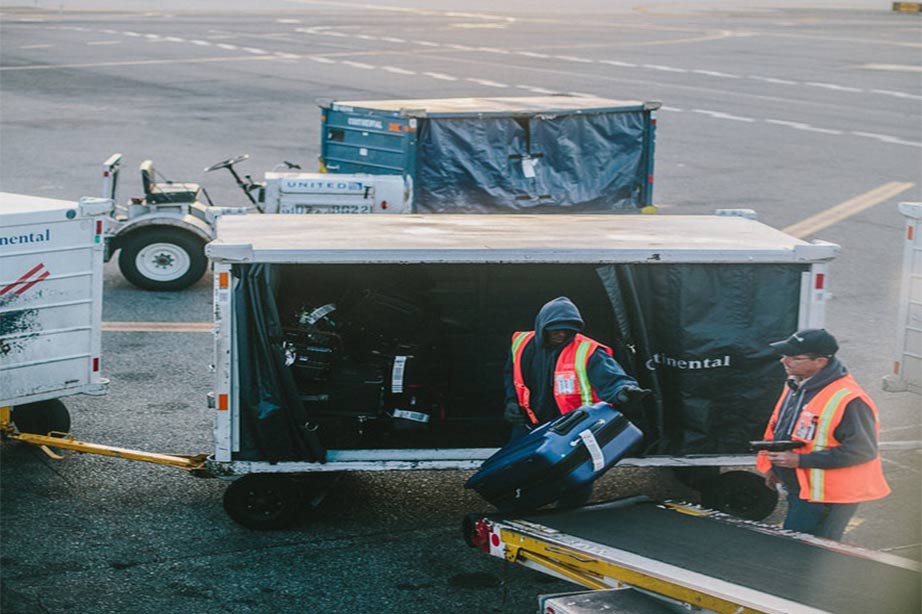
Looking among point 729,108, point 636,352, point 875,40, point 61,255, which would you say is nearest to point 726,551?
point 636,352

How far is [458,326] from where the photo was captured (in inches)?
404

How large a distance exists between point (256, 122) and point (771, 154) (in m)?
10.7

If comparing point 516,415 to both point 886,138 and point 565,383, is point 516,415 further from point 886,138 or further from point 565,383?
point 886,138

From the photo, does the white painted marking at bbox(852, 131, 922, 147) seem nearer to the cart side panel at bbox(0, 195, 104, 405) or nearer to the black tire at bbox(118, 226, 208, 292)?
the black tire at bbox(118, 226, 208, 292)

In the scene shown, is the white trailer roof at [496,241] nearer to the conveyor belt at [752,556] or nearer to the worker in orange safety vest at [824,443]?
the worker in orange safety vest at [824,443]

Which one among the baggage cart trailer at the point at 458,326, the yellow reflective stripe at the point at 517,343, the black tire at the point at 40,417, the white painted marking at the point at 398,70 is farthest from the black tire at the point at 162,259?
the white painted marking at the point at 398,70

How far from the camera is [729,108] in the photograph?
31562 mm

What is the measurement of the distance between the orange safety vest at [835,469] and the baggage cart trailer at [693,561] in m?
0.31

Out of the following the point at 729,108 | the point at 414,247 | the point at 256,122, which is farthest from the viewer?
the point at 729,108

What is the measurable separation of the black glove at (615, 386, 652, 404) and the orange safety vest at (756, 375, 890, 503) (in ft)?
3.19

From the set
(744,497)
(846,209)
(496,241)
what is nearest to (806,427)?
(744,497)

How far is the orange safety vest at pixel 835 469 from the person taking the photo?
24.9 ft

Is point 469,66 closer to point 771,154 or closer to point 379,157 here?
point 771,154

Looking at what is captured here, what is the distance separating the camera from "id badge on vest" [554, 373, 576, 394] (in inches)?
328
